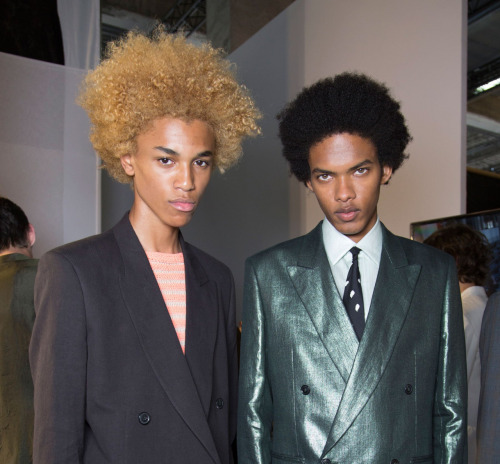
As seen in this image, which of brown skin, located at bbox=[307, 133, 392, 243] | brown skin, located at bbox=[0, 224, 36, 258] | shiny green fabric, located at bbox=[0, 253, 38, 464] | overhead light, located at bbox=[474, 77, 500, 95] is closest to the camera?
brown skin, located at bbox=[307, 133, 392, 243]

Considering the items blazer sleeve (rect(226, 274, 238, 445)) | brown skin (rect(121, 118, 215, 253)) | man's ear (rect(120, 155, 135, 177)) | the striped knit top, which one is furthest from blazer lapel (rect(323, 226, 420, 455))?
man's ear (rect(120, 155, 135, 177))

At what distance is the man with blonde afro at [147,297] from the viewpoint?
1.49 m

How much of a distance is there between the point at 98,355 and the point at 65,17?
138 inches

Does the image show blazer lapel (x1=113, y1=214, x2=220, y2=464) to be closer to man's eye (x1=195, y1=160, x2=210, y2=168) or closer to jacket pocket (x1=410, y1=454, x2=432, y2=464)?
man's eye (x1=195, y1=160, x2=210, y2=168)

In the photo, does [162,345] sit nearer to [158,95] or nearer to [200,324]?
[200,324]

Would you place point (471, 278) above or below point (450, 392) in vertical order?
above

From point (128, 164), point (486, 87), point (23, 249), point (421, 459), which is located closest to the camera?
point (421, 459)

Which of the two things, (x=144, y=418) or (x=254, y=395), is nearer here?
(x=144, y=418)

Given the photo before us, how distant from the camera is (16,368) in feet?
8.26

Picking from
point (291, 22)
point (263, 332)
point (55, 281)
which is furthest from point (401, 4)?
point (55, 281)

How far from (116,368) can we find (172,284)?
0.33 m

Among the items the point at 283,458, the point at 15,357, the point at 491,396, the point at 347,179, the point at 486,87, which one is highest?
the point at 486,87

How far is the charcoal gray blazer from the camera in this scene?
147cm

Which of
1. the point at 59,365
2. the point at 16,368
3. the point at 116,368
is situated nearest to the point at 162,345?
the point at 116,368
